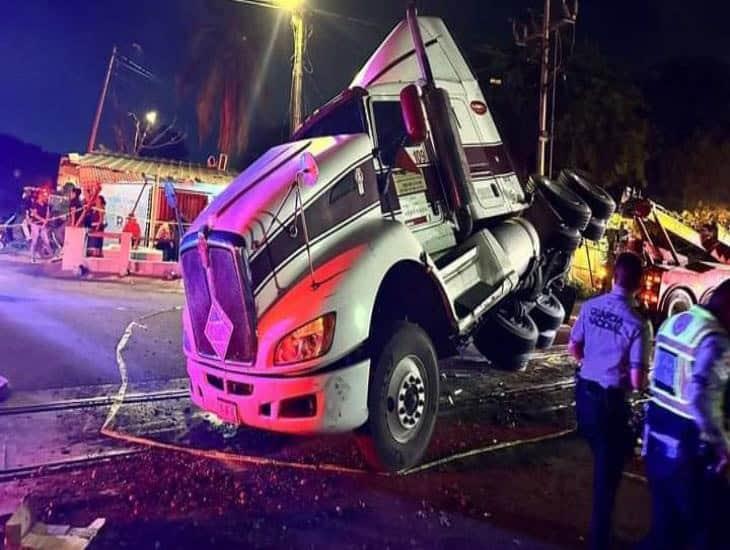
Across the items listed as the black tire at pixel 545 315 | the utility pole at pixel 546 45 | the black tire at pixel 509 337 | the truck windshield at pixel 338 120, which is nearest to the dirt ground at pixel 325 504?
the black tire at pixel 509 337

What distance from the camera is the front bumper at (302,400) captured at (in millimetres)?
4492

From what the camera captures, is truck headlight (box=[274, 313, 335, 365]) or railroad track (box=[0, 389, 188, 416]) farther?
railroad track (box=[0, 389, 188, 416])

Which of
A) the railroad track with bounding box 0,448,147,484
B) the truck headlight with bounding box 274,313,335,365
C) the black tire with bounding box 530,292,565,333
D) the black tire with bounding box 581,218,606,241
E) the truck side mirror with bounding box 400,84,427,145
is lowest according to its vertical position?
the railroad track with bounding box 0,448,147,484

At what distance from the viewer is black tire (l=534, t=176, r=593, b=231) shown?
24.3ft

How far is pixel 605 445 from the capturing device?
3.86 meters

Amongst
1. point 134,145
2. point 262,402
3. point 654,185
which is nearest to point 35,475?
point 262,402

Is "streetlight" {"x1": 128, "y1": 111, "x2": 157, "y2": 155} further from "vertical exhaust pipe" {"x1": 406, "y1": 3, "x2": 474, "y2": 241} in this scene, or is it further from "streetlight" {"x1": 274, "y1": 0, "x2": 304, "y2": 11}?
"vertical exhaust pipe" {"x1": 406, "y1": 3, "x2": 474, "y2": 241}

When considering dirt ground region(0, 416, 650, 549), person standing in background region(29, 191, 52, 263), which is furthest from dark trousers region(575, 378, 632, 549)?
person standing in background region(29, 191, 52, 263)

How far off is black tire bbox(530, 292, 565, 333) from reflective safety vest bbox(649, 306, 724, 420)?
4.13 m

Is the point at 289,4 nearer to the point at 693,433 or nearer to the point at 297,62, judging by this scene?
the point at 297,62

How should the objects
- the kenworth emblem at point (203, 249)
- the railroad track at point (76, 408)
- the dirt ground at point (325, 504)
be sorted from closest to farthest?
the dirt ground at point (325, 504) → the kenworth emblem at point (203, 249) → the railroad track at point (76, 408)

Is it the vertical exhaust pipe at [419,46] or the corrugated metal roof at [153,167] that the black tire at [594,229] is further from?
the corrugated metal roof at [153,167]

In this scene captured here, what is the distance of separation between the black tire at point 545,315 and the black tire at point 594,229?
0.90 meters

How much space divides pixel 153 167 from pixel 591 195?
17527mm
